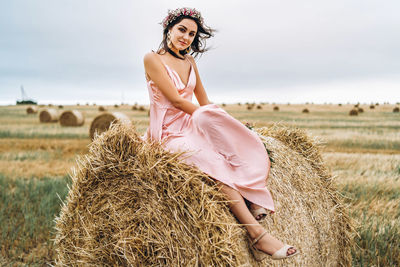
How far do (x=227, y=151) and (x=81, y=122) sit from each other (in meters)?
18.0

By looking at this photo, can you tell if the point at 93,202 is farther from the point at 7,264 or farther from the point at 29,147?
the point at 29,147

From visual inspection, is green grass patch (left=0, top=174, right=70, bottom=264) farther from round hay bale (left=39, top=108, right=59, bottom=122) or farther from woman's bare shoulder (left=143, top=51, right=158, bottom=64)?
round hay bale (left=39, top=108, right=59, bottom=122)

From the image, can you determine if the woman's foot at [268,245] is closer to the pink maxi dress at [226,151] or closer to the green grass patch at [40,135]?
the pink maxi dress at [226,151]

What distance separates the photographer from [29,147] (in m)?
11.8

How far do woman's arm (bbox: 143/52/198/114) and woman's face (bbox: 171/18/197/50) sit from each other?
251 mm

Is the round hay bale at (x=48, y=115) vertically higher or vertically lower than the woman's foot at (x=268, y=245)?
higher

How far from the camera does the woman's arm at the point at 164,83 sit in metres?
2.72

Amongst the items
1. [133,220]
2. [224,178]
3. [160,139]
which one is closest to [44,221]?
[133,220]

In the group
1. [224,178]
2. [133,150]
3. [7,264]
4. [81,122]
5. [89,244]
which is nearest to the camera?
[224,178]

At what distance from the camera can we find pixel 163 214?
2.54 m

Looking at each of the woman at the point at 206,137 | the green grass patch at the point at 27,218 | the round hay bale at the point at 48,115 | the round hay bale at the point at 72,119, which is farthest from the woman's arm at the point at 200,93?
the round hay bale at the point at 48,115

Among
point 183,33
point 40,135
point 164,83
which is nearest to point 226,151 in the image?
point 164,83

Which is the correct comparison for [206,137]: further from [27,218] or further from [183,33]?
[27,218]

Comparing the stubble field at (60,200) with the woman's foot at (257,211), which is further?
the stubble field at (60,200)
